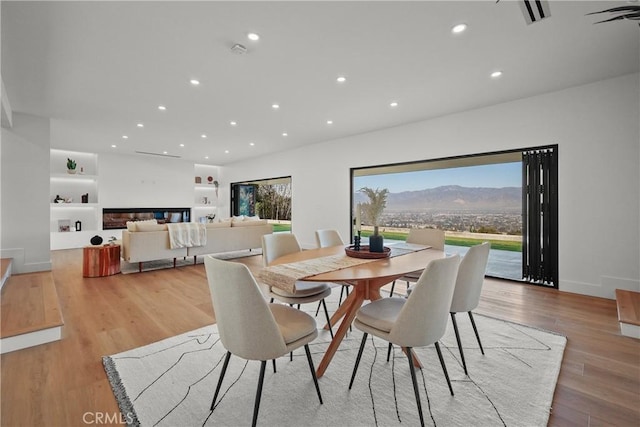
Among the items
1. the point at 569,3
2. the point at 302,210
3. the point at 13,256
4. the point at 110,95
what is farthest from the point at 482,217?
the point at 13,256

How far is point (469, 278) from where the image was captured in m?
1.93

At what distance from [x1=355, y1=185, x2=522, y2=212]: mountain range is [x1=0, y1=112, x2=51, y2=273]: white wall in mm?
7495

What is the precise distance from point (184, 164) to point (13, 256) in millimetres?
5511

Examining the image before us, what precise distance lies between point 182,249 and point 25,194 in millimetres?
2510

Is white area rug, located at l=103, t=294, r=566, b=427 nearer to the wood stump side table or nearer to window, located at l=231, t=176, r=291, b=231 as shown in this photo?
the wood stump side table

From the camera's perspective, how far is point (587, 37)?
2551 mm

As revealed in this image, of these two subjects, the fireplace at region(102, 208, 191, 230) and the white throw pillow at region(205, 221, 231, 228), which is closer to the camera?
the white throw pillow at region(205, 221, 231, 228)

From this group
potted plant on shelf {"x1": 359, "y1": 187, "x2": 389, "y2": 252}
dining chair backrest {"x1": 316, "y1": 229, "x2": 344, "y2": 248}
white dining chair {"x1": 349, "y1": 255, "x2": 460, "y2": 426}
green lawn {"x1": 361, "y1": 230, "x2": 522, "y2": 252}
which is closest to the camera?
white dining chair {"x1": 349, "y1": 255, "x2": 460, "y2": 426}

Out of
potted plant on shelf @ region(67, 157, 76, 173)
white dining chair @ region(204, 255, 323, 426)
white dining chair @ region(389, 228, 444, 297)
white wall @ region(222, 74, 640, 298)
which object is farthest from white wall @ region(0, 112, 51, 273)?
white wall @ region(222, 74, 640, 298)

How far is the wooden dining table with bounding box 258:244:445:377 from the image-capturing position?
1654 mm

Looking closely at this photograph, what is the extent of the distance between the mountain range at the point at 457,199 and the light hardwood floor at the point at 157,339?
16.6ft

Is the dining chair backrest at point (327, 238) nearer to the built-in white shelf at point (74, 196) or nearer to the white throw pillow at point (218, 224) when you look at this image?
the white throw pillow at point (218, 224)

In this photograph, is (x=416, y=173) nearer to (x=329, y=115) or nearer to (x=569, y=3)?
(x=329, y=115)

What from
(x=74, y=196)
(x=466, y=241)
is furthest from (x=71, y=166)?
(x=466, y=241)
